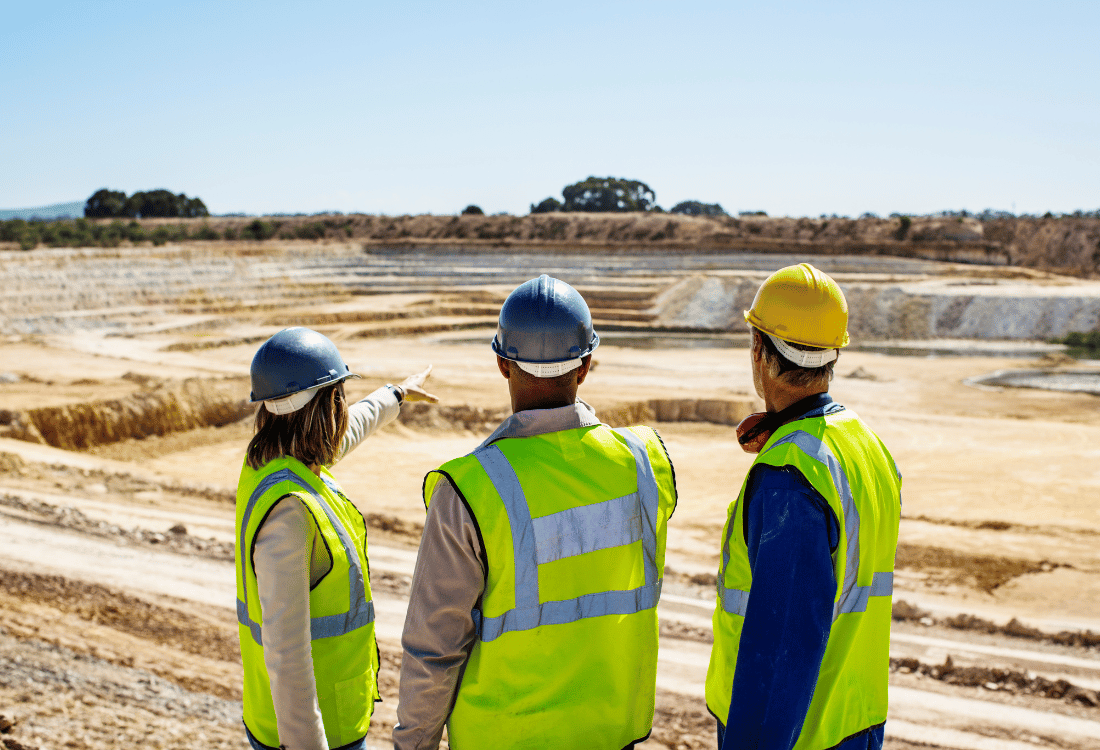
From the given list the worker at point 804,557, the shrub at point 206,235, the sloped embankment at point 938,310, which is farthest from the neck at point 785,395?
the shrub at point 206,235

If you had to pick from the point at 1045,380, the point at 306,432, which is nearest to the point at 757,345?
the point at 306,432

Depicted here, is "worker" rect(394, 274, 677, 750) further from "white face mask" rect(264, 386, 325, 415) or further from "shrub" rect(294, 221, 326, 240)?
"shrub" rect(294, 221, 326, 240)

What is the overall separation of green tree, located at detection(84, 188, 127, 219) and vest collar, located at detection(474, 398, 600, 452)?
81.5 meters

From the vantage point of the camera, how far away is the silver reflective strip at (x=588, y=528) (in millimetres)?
1931

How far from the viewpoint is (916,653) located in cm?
614

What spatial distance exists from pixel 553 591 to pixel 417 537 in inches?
304

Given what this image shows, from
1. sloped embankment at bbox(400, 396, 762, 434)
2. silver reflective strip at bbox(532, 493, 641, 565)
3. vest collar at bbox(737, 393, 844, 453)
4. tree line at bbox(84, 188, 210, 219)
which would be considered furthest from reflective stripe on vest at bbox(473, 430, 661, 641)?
tree line at bbox(84, 188, 210, 219)

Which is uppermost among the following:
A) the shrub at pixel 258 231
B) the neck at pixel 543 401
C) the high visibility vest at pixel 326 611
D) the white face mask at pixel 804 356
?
the shrub at pixel 258 231

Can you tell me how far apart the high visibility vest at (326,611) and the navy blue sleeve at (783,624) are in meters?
1.15

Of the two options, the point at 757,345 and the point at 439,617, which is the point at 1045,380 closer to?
the point at 757,345

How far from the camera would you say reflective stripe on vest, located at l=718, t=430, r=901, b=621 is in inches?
76.7

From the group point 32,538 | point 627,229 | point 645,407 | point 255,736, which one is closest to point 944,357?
point 645,407

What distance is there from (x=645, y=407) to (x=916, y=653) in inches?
409

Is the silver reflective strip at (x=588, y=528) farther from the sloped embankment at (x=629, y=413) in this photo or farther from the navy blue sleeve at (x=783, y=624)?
the sloped embankment at (x=629, y=413)
